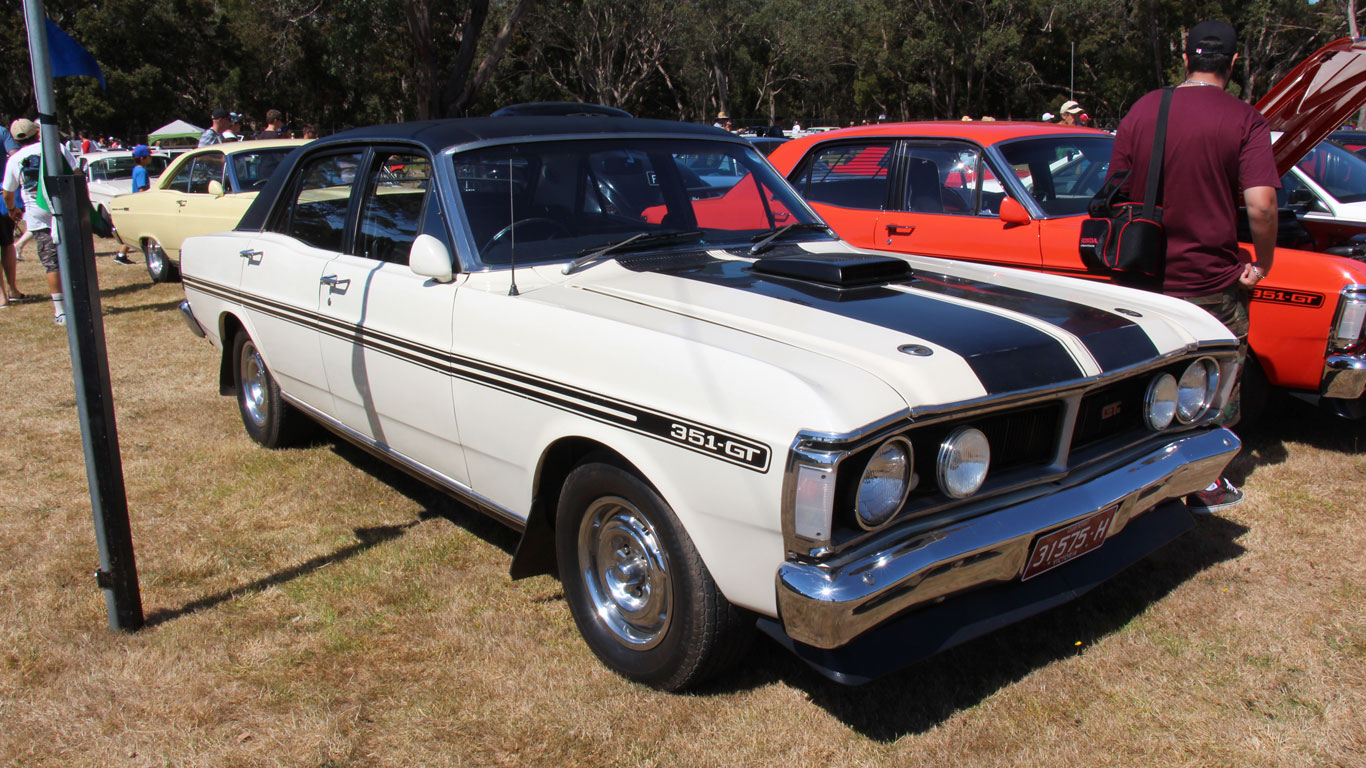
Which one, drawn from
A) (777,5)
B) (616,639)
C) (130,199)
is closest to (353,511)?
(616,639)

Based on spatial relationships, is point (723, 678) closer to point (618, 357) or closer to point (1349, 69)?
point (618, 357)

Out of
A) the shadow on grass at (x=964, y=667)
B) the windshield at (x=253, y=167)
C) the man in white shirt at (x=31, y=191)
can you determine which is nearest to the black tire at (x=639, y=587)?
the shadow on grass at (x=964, y=667)

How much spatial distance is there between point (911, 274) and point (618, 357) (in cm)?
123

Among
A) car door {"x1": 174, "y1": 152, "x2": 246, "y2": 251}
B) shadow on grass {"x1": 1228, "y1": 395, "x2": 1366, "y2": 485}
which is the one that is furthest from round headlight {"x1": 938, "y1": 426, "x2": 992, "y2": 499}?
car door {"x1": 174, "y1": 152, "x2": 246, "y2": 251}

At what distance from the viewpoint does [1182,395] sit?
306 centimetres

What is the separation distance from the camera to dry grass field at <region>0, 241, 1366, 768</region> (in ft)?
8.63

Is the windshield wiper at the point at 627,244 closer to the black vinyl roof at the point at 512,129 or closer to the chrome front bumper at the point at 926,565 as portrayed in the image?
the black vinyl roof at the point at 512,129

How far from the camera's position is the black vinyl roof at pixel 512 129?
11.7 feet

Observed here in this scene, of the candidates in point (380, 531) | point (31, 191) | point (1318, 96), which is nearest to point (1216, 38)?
point (1318, 96)

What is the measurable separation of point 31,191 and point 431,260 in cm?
758

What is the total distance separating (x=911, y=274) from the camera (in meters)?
3.35

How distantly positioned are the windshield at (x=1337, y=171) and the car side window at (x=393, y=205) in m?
5.77

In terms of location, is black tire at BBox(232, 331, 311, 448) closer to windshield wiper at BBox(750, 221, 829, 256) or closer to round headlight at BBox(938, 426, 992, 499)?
windshield wiper at BBox(750, 221, 829, 256)

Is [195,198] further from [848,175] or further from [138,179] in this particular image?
[848,175]
